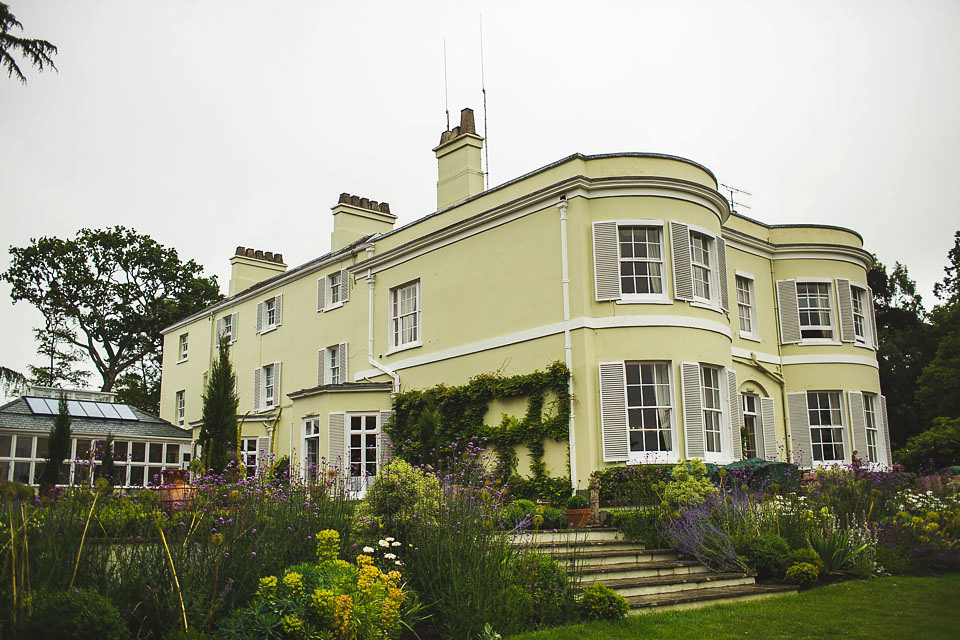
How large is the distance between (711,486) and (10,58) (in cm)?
1251

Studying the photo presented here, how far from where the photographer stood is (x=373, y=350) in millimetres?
22250

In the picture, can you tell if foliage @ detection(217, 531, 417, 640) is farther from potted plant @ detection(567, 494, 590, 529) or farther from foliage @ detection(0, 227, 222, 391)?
foliage @ detection(0, 227, 222, 391)

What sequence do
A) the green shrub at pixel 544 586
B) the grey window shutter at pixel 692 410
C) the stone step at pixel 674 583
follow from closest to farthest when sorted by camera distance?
1. the green shrub at pixel 544 586
2. the stone step at pixel 674 583
3. the grey window shutter at pixel 692 410

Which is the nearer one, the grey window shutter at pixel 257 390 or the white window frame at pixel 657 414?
the white window frame at pixel 657 414

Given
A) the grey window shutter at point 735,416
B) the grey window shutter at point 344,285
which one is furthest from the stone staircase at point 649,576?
the grey window shutter at point 344,285

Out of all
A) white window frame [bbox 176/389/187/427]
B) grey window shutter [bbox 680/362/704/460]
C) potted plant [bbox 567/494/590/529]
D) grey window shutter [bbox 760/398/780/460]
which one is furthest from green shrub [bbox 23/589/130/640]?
white window frame [bbox 176/389/187/427]

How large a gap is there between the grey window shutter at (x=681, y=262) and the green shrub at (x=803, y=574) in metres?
7.41

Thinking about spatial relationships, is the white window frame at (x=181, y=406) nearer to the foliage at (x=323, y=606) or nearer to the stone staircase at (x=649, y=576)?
the stone staircase at (x=649, y=576)

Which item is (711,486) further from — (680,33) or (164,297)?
(164,297)

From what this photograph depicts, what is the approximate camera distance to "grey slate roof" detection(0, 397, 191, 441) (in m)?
25.7

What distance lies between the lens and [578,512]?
1426 centimetres

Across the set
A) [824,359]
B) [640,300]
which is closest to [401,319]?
[640,300]

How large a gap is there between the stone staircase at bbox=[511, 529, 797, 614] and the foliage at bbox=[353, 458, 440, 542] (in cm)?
105

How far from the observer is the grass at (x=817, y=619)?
788 cm
